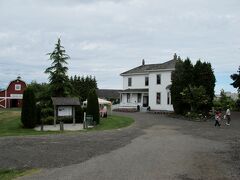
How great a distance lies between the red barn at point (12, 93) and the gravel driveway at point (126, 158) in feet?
179

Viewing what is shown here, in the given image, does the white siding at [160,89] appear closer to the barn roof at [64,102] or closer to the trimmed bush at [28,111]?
the barn roof at [64,102]

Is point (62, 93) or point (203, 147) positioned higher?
point (62, 93)

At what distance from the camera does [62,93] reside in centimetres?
4491

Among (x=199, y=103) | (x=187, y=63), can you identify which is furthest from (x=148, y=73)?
(x=199, y=103)

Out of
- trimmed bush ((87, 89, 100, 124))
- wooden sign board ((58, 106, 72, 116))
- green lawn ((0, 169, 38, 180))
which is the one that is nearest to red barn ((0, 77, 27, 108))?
trimmed bush ((87, 89, 100, 124))

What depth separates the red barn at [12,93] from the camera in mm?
74000

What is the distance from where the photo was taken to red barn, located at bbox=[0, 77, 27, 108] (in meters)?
74.0

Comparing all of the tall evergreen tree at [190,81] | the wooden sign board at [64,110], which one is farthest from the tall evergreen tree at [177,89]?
the wooden sign board at [64,110]

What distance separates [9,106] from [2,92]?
9.30ft

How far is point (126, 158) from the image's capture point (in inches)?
605

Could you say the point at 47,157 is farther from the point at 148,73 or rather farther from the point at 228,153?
the point at 148,73

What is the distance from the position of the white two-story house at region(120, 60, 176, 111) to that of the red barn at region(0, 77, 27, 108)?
64.1ft

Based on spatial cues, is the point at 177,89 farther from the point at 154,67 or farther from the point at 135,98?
the point at 135,98

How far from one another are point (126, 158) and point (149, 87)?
156 ft
